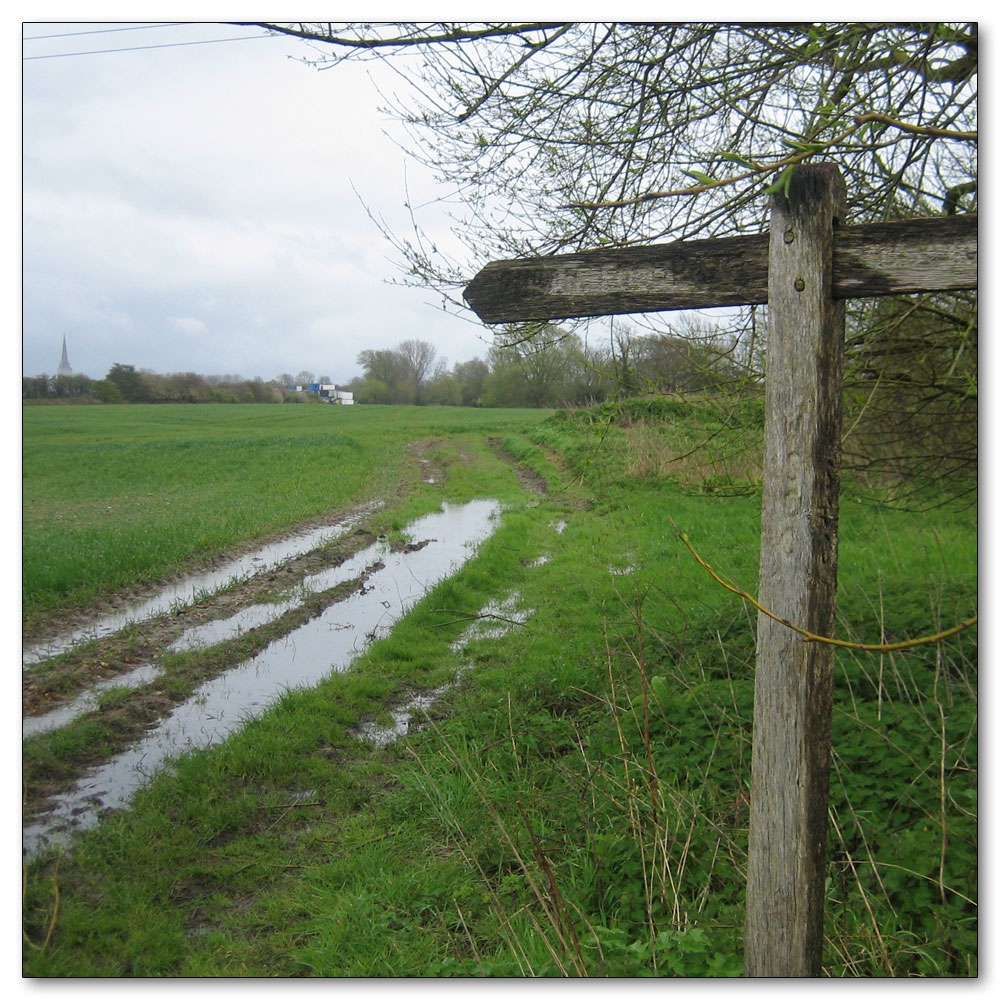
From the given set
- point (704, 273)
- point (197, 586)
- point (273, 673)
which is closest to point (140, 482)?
point (273, 673)

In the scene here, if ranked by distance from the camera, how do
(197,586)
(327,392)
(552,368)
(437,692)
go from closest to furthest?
(327,392) < (552,368) < (437,692) < (197,586)

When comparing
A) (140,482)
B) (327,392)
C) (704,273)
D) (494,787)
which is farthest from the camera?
(140,482)

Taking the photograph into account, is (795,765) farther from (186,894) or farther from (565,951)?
(186,894)

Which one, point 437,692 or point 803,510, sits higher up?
point 803,510

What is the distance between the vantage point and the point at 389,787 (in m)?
3.64

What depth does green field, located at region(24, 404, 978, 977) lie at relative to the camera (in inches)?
93.7

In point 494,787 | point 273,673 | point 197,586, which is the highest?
point 197,586

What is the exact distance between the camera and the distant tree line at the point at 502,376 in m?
3.64

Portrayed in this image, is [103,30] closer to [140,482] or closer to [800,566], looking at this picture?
[140,482]

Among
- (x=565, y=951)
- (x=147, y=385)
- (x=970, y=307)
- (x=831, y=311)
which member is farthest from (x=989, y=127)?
(x=147, y=385)

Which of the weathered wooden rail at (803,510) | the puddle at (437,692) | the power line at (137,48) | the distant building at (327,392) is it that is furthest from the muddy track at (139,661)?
the weathered wooden rail at (803,510)

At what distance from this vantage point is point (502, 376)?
14.8 ft

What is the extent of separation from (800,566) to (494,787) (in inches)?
82.1

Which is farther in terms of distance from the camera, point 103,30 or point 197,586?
point 197,586
